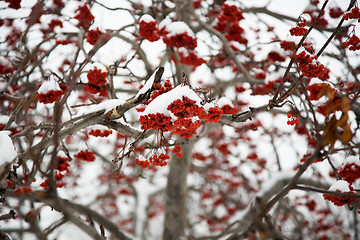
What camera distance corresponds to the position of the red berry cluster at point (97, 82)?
10.2ft

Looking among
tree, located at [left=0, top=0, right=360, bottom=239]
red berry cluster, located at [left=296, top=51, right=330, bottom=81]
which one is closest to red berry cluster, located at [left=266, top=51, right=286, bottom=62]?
tree, located at [left=0, top=0, right=360, bottom=239]

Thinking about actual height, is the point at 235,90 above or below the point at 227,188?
above

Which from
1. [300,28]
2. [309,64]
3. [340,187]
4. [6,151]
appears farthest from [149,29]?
[340,187]

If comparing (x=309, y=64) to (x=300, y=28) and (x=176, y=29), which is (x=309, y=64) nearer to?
(x=300, y=28)

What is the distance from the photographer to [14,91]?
4.10 m

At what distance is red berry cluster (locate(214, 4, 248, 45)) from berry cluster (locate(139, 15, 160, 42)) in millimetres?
1238

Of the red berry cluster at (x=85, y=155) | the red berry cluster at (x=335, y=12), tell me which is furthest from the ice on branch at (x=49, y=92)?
the red berry cluster at (x=335, y=12)

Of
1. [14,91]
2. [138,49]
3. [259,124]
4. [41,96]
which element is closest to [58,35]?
[14,91]

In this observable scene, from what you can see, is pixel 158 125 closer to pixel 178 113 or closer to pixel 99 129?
pixel 178 113

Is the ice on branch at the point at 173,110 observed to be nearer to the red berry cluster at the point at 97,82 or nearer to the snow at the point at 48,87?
the snow at the point at 48,87

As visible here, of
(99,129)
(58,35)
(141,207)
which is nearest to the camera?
(99,129)

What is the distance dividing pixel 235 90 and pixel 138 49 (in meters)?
2.38

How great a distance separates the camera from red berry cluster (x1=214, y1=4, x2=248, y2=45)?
→ 3.93 metres

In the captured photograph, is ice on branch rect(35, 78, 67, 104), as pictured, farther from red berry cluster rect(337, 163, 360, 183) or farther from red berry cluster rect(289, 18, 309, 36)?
red berry cluster rect(337, 163, 360, 183)
